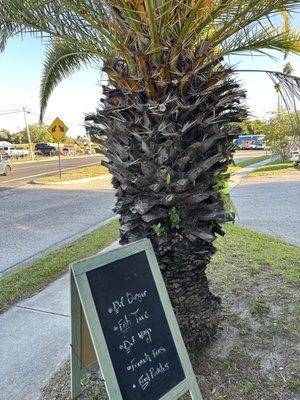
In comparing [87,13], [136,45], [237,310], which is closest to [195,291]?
[237,310]

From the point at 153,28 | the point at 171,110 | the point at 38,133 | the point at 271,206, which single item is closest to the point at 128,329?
the point at 171,110

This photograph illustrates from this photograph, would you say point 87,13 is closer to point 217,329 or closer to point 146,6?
→ point 146,6

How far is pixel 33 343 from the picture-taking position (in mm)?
3291

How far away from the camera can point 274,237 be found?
22.0 feet

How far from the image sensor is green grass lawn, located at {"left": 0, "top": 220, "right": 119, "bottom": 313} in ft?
14.3

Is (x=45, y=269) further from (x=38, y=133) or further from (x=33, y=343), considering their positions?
(x=38, y=133)

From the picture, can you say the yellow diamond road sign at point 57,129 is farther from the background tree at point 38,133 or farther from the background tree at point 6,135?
the background tree at point 6,135

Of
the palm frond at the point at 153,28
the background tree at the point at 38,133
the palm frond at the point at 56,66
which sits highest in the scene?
the background tree at the point at 38,133

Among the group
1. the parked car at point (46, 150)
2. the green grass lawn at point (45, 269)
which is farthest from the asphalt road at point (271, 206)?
the parked car at point (46, 150)

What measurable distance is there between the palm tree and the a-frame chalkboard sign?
1.44ft

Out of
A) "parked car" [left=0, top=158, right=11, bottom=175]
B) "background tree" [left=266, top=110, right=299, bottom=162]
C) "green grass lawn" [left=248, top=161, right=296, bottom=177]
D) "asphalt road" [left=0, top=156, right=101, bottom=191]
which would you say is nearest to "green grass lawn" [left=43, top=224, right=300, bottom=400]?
"green grass lawn" [left=248, top=161, right=296, bottom=177]

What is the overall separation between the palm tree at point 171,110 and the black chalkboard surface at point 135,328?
0.48m

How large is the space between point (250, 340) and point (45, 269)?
3.05 meters

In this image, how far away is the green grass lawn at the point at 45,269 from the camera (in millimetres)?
4355
